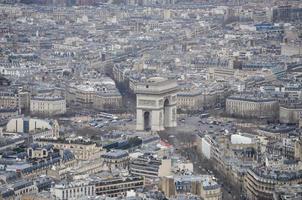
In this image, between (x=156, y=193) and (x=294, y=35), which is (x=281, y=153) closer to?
(x=156, y=193)

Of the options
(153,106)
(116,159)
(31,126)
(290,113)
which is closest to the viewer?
(116,159)

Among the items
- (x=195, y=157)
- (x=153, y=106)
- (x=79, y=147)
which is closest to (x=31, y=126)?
(x=153, y=106)

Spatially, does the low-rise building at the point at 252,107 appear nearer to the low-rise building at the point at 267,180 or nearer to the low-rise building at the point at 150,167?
the low-rise building at the point at 150,167

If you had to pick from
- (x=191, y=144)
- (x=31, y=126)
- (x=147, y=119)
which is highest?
(x=31, y=126)

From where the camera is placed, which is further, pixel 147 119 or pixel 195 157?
pixel 147 119

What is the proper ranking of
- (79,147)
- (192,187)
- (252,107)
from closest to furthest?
(192,187) → (79,147) → (252,107)

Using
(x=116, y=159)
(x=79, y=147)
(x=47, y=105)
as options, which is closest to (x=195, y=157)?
(x=116, y=159)

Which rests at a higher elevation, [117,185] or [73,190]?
[73,190]

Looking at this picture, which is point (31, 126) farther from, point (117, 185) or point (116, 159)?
point (117, 185)

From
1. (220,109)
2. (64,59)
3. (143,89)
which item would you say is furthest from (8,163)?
(64,59)

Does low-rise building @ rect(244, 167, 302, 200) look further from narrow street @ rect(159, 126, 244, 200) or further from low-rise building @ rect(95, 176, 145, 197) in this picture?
low-rise building @ rect(95, 176, 145, 197)

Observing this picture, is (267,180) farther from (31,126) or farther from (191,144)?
(31,126)

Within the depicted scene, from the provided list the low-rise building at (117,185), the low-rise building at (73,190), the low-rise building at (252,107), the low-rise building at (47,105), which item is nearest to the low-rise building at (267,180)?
the low-rise building at (117,185)
